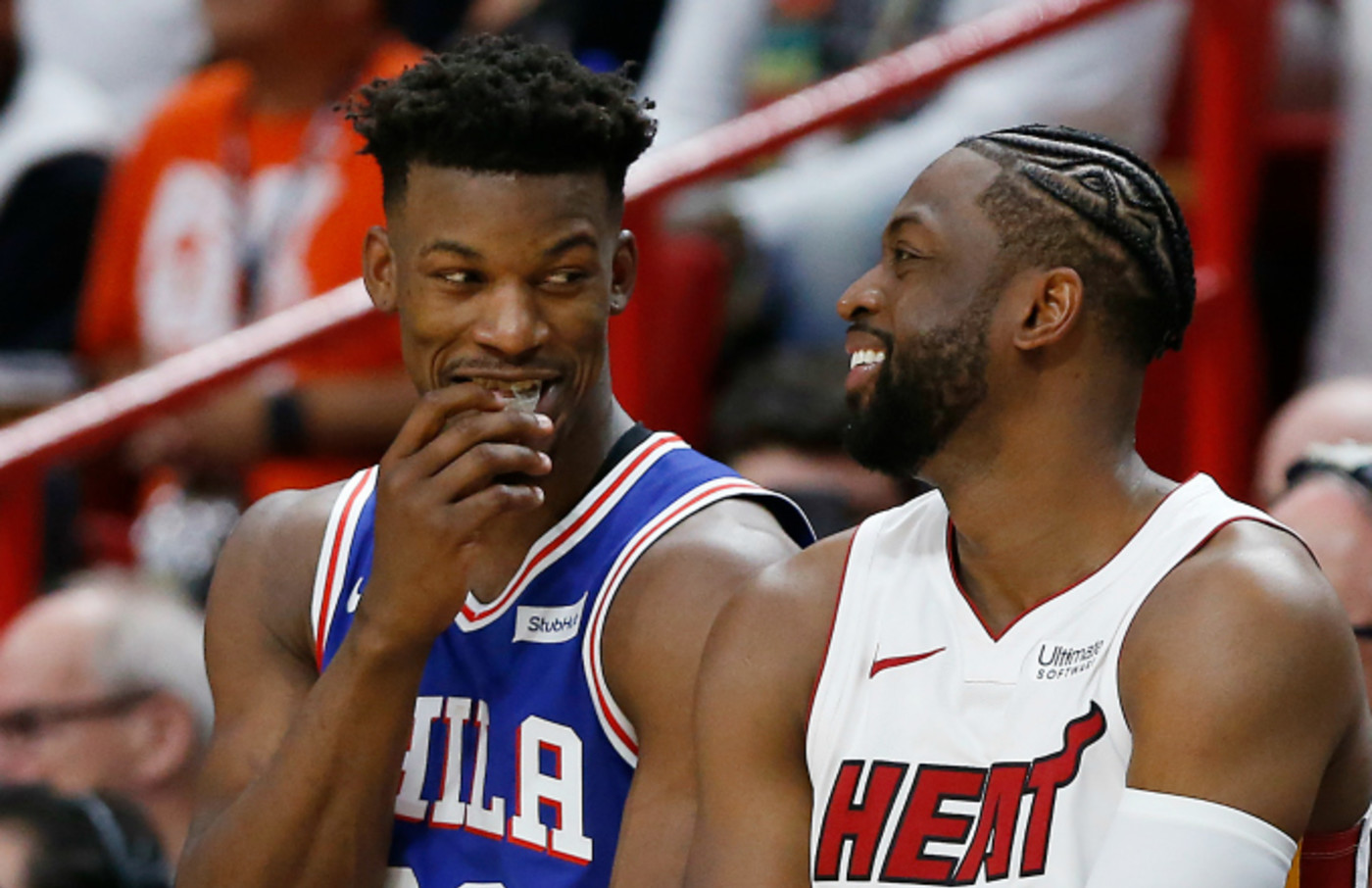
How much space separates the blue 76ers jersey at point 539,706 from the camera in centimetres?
234

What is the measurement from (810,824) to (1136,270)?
680 millimetres

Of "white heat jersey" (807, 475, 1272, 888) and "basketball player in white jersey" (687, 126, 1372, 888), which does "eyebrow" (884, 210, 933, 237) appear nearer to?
"basketball player in white jersey" (687, 126, 1372, 888)

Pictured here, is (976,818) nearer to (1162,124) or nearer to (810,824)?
(810,824)

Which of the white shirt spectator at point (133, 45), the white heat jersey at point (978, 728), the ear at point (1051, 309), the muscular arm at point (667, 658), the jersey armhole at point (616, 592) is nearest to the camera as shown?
the white heat jersey at point (978, 728)

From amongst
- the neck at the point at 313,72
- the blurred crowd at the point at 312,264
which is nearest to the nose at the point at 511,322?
the blurred crowd at the point at 312,264

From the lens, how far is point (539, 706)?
7.79ft

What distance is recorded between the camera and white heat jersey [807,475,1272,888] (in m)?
1.99

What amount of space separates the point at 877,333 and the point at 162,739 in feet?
7.03

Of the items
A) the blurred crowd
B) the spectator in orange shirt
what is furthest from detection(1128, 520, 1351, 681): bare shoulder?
the spectator in orange shirt

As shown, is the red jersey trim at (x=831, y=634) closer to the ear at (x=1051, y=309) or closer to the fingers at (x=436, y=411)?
the ear at (x=1051, y=309)

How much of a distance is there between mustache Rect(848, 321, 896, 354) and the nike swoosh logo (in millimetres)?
327

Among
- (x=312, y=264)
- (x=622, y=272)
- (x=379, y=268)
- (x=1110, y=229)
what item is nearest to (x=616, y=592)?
(x=622, y=272)

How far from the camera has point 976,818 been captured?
6.70ft

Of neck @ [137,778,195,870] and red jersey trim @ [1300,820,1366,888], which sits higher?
neck @ [137,778,195,870]
